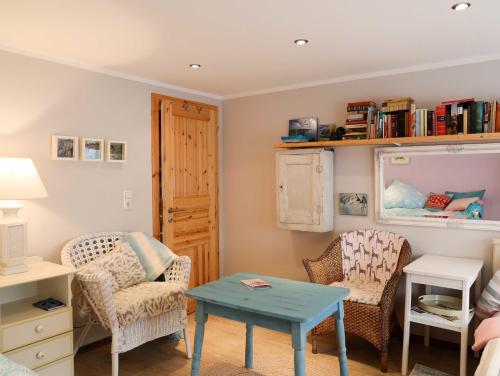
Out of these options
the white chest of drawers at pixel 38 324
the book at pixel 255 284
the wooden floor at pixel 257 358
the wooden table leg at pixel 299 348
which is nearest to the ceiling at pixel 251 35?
the white chest of drawers at pixel 38 324

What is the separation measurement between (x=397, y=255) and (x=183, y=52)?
2.31 m

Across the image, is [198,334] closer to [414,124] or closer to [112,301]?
[112,301]

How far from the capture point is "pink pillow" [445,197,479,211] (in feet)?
10.6

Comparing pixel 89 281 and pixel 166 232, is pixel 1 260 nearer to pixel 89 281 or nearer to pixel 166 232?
pixel 89 281

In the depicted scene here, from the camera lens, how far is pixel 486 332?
235 cm

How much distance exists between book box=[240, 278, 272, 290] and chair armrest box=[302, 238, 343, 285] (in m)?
0.68

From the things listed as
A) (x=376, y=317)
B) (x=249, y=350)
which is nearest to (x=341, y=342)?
(x=376, y=317)

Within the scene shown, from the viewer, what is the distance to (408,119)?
3.29m

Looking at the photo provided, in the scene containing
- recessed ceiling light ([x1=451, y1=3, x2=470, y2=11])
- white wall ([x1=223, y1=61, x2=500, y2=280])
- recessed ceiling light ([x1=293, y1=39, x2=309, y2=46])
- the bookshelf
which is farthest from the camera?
white wall ([x1=223, y1=61, x2=500, y2=280])

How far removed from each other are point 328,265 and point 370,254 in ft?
1.22

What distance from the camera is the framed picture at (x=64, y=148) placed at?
120 inches

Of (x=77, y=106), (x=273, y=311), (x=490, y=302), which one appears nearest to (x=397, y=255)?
(x=490, y=302)

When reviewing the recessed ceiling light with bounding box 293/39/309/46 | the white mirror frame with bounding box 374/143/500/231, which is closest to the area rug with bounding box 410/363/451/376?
the white mirror frame with bounding box 374/143/500/231

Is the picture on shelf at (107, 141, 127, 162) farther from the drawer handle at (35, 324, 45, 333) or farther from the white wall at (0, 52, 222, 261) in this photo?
the drawer handle at (35, 324, 45, 333)
